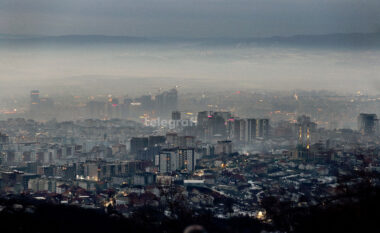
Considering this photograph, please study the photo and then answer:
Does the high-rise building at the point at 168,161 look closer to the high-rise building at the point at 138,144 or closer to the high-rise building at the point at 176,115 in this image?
the high-rise building at the point at 138,144

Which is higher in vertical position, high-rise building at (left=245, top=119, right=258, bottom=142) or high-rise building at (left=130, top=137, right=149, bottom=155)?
high-rise building at (left=245, top=119, right=258, bottom=142)

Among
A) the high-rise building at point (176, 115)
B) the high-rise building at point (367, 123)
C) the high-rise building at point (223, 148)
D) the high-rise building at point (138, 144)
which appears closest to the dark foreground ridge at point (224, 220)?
the high-rise building at point (223, 148)

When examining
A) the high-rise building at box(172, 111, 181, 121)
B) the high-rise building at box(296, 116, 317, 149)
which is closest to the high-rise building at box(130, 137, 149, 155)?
the high-rise building at box(172, 111, 181, 121)

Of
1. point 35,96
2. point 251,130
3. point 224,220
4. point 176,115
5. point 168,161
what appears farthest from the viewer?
point 176,115

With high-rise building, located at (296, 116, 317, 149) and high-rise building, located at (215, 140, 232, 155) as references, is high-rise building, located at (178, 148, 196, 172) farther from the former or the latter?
high-rise building, located at (296, 116, 317, 149)

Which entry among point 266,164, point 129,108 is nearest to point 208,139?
point 129,108

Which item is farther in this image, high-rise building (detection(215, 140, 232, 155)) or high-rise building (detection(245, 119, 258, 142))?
high-rise building (detection(245, 119, 258, 142))

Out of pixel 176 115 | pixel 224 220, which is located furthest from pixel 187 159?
pixel 224 220

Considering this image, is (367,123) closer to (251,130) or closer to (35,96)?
(251,130)
